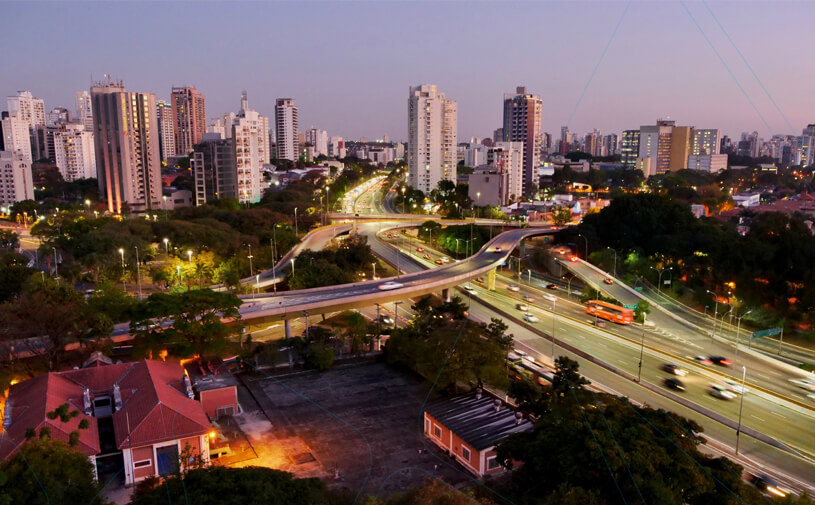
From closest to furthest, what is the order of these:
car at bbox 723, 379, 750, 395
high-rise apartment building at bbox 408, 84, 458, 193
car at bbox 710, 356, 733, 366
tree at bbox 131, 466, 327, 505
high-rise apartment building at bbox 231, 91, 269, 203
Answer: tree at bbox 131, 466, 327, 505 < car at bbox 723, 379, 750, 395 < car at bbox 710, 356, 733, 366 < high-rise apartment building at bbox 231, 91, 269, 203 < high-rise apartment building at bbox 408, 84, 458, 193

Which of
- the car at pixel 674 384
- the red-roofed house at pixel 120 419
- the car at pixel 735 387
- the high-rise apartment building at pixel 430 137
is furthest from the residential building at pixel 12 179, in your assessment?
the car at pixel 735 387

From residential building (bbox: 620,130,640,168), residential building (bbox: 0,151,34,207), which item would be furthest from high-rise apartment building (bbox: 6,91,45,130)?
Answer: residential building (bbox: 620,130,640,168)

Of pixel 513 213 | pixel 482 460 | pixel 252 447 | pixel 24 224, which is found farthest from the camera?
pixel 513 213

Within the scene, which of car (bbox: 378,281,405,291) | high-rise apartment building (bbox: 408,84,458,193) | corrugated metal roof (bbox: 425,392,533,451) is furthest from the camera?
high-rise apartment building (bbox: 408,84,458,193)

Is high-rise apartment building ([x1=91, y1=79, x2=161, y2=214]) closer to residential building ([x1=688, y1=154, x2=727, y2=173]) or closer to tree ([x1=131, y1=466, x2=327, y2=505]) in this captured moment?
tree ([x1=131, y1=466, x2=327, y2=505])

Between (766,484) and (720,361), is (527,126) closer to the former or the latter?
(720,361)

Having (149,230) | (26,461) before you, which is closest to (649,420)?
(26,461)

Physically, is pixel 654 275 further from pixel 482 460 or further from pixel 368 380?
pixel 482 460
